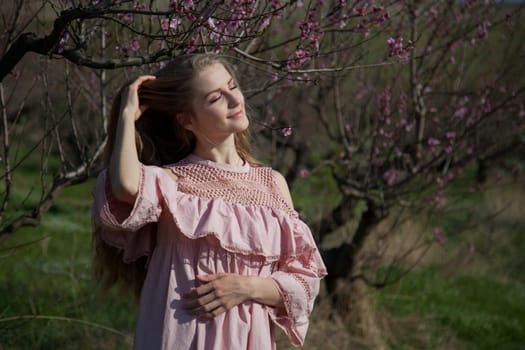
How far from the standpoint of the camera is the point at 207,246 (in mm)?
2383

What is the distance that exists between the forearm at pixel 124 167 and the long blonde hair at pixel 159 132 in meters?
0.22

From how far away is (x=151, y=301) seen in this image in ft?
7.77

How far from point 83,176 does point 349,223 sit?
2729mm

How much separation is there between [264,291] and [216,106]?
1.99 ft

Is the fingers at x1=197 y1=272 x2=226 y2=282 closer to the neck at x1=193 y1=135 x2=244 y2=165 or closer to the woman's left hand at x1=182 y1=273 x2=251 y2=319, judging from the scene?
the woman's left hand at x1=182 y1=273 x2=251 y2=319

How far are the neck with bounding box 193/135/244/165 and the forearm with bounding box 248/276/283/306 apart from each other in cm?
43

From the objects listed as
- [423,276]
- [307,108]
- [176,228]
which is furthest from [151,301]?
[307,108]

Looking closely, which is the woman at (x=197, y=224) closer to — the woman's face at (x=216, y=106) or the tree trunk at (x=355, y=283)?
the woman's face at (x=216, y=106)

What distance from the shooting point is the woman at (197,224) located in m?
2.30

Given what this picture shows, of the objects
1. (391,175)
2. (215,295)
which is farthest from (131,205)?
(391,175)

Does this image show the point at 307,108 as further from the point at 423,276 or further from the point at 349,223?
the point at 349,223

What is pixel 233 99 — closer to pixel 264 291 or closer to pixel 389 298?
pixel 264 291

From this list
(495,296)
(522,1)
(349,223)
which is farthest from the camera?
(495,296)

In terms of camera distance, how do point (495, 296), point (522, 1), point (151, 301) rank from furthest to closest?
point (495, 296) < point (522, 1) < point (151, 301)
